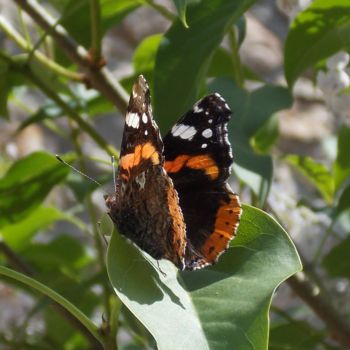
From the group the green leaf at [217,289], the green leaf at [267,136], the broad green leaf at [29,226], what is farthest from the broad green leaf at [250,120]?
the broad green leaf at [29,226]

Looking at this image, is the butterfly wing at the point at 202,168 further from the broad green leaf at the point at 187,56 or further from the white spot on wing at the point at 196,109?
the broad green leaf at the point at 187,56

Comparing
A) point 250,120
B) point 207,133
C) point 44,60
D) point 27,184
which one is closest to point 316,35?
point 250,120

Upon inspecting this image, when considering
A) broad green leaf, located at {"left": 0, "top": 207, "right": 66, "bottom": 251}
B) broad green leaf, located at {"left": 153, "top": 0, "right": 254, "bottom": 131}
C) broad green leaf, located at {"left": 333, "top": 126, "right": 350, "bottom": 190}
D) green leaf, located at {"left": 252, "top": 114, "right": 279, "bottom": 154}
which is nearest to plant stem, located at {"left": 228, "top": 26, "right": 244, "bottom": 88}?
broad green leaf, located at {"left": 153, "top": 0, "right": 254, "bottom": 131}

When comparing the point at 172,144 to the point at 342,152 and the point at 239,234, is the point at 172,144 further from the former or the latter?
the point at 342,152

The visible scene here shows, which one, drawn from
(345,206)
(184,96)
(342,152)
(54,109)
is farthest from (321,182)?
(184,96)

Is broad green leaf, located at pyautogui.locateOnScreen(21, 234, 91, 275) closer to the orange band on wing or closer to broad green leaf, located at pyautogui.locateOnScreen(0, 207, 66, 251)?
broad green leaf, located at pyautogui.locateOnScreen(0, 207, 66, 251)
